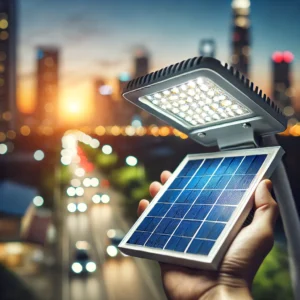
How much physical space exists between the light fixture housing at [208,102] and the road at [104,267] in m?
9.90

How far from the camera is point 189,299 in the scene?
117cm

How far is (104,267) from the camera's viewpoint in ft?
43.8

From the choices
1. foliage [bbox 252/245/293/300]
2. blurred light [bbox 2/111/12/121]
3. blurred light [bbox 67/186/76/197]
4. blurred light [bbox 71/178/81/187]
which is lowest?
blurred light [bbox 2/111/12/121]

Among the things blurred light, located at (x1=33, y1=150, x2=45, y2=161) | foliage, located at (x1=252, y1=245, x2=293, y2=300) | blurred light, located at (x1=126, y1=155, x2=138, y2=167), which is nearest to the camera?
foliage, located at (x1=252, y1=245, x2=293, y2=300)

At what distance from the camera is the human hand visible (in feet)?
3.52

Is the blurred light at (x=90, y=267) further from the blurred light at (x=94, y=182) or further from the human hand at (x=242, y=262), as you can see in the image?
the blurred light at (x=94, y=182)

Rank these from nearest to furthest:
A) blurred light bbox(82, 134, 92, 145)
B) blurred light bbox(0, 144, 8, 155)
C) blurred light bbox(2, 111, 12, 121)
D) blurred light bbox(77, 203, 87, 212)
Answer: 1. blurred light bbox(77, 203, 87, 212)
2. blurred light bbox(0, 144, 8, 155)
3. blurred light bbox(82, 134, 92, 145)
4. blurred light bbox(2, 111, 12, 121)

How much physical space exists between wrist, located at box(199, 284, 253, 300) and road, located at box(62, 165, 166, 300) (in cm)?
1009

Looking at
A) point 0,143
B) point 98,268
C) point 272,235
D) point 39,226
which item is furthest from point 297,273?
point 0,143

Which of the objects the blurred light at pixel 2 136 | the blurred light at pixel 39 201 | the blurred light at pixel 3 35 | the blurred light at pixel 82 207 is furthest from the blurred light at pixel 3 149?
the blurred light at pixel 82 207

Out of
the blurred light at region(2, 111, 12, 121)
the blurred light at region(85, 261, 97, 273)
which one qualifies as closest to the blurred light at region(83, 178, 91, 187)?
the blurred light at region(85, 261, 97, 273)

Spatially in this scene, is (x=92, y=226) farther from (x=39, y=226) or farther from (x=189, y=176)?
(x=189, y=176)

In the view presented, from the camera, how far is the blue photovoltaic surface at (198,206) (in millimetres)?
1150

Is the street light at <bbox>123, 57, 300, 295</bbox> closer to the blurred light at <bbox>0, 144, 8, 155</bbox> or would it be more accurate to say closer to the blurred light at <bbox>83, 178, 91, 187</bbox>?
the blurred light at <bbox>83, 178, 91, 187</bbox>
